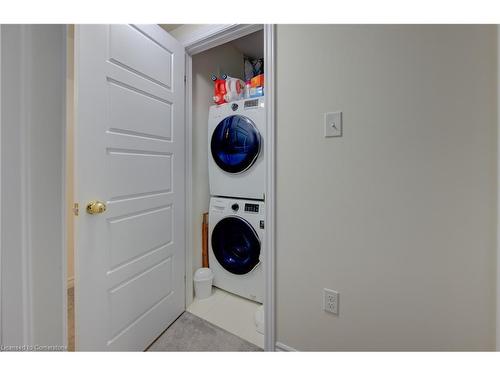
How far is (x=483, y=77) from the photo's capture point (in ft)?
2.43

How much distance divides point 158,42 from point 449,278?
72.8 inches

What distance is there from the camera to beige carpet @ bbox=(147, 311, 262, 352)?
1249mm

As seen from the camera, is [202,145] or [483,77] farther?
[202,145]

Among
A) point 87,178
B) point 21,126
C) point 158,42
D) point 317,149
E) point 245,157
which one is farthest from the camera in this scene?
point 245,157

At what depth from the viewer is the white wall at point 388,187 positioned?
0.77 meters

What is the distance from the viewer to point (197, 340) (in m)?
1.31

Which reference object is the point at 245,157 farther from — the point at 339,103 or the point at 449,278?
the point at 449,278

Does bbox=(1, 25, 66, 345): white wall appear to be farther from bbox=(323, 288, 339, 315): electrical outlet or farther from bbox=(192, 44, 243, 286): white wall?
bbox=(192, 44, 243, 286): white wall

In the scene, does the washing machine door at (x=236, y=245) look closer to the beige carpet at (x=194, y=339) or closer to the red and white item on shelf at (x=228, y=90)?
the beige carpet at (x=194, y=339)

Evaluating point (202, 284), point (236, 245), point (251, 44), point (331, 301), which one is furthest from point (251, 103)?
point (202, 284)

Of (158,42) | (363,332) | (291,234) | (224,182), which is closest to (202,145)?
(224,182)

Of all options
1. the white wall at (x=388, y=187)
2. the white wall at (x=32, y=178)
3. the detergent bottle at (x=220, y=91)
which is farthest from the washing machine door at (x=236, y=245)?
the white wall at (x=32, y=178)

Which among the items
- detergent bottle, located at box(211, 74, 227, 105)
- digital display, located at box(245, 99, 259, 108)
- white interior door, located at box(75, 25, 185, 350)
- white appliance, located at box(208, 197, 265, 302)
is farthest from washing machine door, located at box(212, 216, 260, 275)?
detergent bottle, located at box(211, 74, 227, 105)

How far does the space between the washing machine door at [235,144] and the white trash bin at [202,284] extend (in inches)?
35.1
